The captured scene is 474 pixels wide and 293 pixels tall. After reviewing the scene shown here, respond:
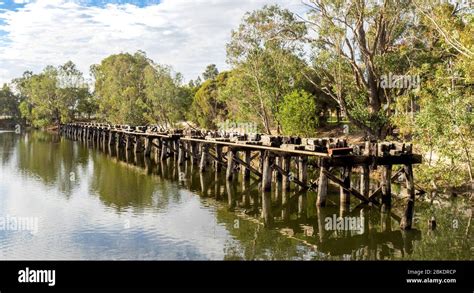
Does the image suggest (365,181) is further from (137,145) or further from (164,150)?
(137,145)

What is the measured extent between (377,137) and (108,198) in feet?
57.7

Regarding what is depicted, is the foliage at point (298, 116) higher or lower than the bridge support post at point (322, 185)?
higher

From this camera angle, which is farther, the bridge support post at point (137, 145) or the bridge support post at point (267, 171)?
the bridge support post at point (137, 145)

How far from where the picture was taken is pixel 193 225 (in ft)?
57.1

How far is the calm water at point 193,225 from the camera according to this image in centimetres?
1414

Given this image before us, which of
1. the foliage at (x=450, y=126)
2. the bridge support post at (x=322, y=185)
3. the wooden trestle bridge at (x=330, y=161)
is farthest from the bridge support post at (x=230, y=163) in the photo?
the foliage at (x=450, y=126)

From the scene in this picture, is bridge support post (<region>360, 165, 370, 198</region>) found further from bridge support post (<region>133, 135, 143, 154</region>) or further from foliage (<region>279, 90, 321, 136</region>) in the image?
bridge support post (<region>133, 135, 143, 154</region>)

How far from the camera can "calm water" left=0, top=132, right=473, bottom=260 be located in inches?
557

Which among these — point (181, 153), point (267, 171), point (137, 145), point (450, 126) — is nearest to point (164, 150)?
point (181, 153)

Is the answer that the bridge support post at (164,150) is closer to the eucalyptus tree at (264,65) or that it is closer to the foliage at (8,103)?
the eucalyptus tree at (264,65)

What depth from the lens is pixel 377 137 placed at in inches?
1190

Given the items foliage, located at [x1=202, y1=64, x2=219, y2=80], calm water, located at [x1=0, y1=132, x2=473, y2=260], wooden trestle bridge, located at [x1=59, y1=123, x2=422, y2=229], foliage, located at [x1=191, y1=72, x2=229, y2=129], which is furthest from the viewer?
foliage, located at [x1=202, y1=64, x2=219, y2=80]

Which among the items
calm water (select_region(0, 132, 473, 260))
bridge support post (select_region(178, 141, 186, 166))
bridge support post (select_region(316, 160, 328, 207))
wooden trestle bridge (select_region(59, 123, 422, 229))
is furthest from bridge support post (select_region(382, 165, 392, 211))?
bridge support post (select_region(178, 141, 186, 166))

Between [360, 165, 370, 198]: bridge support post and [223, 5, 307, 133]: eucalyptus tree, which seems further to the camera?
[223, 5, 307, 133]: eucalyptus tree
